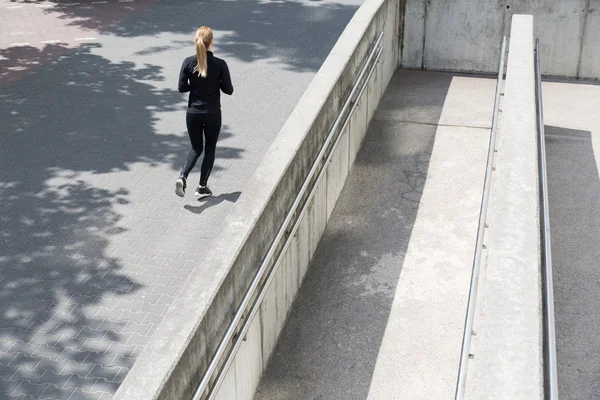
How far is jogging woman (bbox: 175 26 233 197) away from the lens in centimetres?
837

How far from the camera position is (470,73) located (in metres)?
13.8

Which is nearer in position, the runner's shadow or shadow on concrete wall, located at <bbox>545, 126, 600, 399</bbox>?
shadow on concrete wall, located at <bbox>545, 126, 600, 399</bbox>

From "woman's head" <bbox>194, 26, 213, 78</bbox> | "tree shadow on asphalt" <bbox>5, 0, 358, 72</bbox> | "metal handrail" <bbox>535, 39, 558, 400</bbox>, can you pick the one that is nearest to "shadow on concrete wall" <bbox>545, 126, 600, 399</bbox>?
"metal handrail" <bbox>535, 39, 558, 400</bbox>

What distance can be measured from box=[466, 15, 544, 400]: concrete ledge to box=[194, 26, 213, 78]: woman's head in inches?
116

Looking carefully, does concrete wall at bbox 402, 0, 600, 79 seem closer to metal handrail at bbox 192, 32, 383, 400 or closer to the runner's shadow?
metal handrail at bbox 192, 32, 383, 400

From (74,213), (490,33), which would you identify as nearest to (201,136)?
(74,213)

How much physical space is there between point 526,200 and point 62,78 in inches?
343

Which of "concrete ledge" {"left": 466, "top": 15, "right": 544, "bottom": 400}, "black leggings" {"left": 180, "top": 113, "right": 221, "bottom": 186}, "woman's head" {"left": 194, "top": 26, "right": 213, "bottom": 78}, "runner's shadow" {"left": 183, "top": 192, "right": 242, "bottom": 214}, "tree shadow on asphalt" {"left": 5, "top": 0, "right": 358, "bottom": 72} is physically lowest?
"tree shadow on asphalt" {"left": 5, "top": 0, "right": 358, "bottom": 72}

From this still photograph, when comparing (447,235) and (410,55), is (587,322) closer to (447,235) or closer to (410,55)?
(447,235)

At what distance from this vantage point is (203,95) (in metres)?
8.61

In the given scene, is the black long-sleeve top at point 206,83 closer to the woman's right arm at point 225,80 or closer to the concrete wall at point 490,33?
the woman's right arm at point 225,80

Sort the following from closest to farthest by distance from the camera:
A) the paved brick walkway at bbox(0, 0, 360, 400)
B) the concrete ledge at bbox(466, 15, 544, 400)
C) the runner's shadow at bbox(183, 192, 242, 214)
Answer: the concrete ledge at bbox(466, 15, 544, 400) < the paved brick walkway at bbox(0, 0, 360, 400) < the runner's shadow at bbox(183, 192, 242, 214)

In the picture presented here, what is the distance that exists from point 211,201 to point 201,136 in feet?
2.32

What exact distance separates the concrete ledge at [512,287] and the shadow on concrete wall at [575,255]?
4.22 ft
